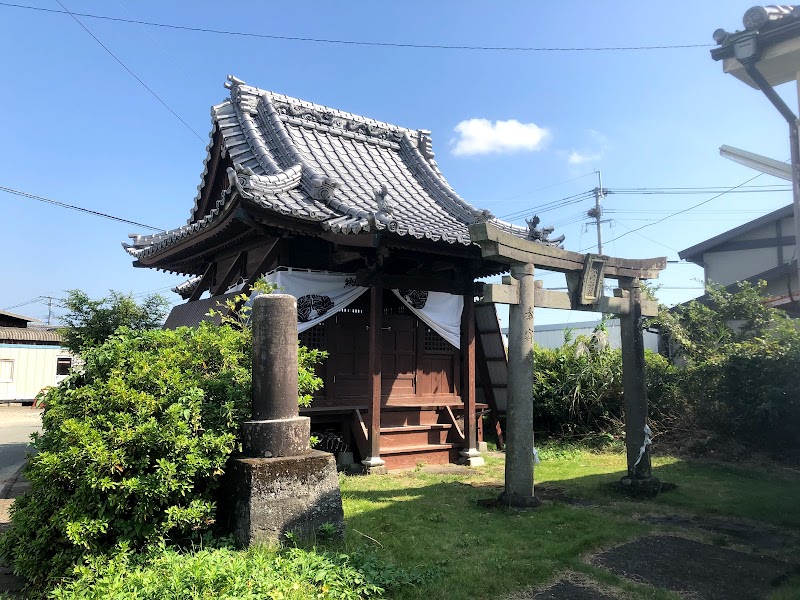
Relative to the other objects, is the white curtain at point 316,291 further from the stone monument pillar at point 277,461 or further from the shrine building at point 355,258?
the stone monument pillar at point 277,461

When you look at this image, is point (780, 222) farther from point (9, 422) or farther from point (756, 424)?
point (9, 422)

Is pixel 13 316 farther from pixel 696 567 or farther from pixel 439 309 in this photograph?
pixel 696 567

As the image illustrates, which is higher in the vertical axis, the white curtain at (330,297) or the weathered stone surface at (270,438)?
the white curtain at (330,297)

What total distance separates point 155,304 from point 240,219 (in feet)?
16.1

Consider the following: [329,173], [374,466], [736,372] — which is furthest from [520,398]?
[329,173]

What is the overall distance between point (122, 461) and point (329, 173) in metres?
7.56

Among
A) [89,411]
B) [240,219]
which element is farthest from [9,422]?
[89,411]

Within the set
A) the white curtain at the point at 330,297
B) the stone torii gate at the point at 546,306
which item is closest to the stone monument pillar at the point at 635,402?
the stone torii gate at the point at 546,306

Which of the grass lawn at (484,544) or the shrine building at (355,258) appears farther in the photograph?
the shrine building at (355,258)

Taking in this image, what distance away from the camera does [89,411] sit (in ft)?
16.1

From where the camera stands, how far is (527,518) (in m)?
6.57

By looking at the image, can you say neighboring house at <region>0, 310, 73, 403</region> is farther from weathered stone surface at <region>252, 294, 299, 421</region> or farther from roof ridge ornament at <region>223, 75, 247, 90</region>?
weathered stone surface at <region>252, 294, 299, 421</region>

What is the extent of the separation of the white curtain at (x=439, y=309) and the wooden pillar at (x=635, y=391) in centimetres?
332

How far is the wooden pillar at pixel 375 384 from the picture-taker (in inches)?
378
